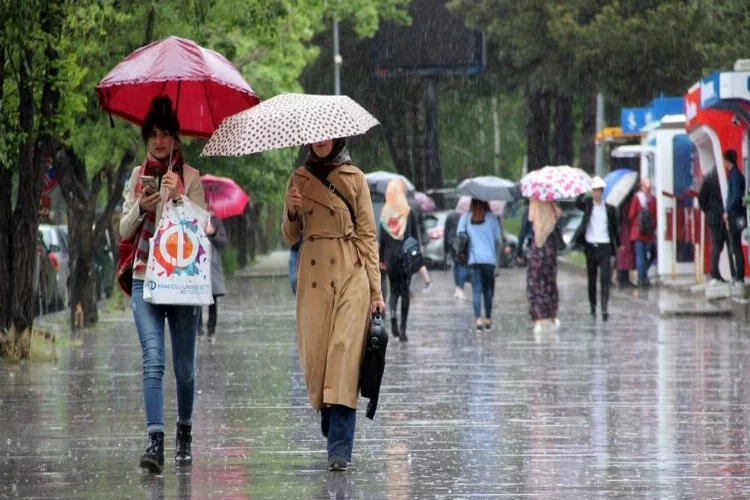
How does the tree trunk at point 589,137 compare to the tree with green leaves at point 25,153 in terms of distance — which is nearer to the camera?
the tree with green leaves at point 25,153

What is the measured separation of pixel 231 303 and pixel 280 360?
12571 millimetres

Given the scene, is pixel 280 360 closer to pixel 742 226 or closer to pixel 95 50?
pixel 95 50

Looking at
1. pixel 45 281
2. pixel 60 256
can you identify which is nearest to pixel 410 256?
pixel 45 281

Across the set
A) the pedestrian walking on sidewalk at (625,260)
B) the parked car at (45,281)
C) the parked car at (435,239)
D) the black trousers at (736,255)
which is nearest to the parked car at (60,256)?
the parked car at (45,281)

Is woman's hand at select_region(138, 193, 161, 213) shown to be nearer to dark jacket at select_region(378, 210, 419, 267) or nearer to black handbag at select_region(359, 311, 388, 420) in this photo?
black handbag at select_region(359, 311, 388, 420)

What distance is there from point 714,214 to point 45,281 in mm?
9613

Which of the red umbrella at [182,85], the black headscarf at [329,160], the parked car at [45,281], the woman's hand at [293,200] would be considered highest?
the red umbrella at [182,85]

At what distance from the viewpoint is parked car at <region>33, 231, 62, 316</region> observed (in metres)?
25.2

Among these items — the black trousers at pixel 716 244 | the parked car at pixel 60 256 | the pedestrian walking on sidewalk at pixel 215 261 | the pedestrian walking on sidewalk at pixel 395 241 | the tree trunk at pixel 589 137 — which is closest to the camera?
the pedestrian walking on sidewalk at pixel 215 261

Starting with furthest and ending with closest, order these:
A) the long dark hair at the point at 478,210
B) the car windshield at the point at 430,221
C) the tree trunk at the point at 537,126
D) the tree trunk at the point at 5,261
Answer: the tree trunk at the point at 537,126 → the car windshield at the point at 430,221 → the long dark hair at the point at 478,210 → the tree trunk at the point at 5,261

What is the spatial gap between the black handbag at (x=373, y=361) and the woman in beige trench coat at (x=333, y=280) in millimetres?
42

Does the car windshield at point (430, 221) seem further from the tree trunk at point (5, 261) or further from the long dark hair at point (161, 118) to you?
the long dark hair at point (161, 118)

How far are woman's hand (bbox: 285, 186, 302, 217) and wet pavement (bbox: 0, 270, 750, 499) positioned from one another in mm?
1308

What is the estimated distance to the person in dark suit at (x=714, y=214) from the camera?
24609mm
